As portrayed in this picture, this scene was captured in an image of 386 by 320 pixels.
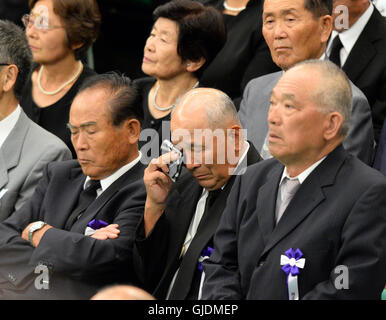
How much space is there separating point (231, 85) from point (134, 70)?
2.37 m

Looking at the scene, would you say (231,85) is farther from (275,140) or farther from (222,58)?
(275,140)

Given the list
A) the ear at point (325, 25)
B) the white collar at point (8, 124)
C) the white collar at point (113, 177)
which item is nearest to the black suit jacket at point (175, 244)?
the white collar at point (113, 177)

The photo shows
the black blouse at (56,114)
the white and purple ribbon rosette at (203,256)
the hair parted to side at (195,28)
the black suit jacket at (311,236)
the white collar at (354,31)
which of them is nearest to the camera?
the black suit jacket at (311,236)

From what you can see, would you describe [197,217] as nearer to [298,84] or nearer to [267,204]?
[267,204]

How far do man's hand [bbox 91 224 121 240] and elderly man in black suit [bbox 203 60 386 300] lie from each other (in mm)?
534

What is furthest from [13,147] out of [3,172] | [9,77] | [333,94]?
[333,94]

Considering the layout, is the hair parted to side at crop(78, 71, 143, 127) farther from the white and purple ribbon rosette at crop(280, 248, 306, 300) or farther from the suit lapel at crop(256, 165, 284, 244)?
the white and purple ribbon rosette at crop(280, 248, 306, 300)

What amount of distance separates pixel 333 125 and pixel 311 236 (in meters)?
0.44

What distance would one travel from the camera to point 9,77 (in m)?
4.69

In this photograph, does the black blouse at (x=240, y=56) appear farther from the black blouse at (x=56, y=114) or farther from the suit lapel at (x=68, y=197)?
the suit lapel at (x=68, y=197)

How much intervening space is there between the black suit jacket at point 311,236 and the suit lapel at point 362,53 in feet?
3.87

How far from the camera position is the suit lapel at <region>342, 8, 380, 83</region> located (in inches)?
171

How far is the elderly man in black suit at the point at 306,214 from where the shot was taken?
9.66 feet

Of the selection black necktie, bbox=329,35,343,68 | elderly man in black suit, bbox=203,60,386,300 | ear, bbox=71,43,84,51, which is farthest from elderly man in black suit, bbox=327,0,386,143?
ear, bbox=71,43,84,51
